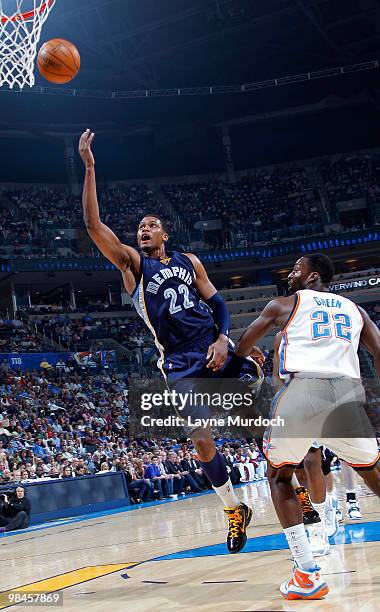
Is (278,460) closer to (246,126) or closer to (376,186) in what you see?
(376,186)

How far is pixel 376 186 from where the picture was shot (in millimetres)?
34625

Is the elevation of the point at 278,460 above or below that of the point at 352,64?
below

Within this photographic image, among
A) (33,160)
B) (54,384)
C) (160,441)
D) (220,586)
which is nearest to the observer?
(220,586)

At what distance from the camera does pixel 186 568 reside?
5.51 m

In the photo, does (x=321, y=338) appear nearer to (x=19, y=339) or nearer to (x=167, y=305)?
(x=167, y=305)

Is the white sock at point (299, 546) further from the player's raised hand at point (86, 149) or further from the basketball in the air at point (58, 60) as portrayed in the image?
the basketball in the air at point (58, 60)

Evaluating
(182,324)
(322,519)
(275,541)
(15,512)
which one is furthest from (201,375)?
(15,512)

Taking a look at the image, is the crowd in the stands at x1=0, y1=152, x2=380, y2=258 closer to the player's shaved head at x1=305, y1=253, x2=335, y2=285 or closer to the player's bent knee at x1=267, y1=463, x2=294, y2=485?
the player's shaved head at x1=305, y1=253, x2=335, y2=285

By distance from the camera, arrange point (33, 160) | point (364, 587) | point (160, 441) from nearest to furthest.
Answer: point (364, 587) → point (160, 441) → point (33, 160)

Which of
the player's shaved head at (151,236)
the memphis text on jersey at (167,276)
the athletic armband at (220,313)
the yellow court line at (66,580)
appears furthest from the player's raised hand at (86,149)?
the yellow court line at (66,580)

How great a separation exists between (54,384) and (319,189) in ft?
61.5

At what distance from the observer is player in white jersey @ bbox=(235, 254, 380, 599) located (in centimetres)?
397

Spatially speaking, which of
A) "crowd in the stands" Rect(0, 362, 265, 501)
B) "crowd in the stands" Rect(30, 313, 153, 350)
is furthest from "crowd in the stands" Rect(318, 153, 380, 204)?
"crowd in the stands" Rect(0, 362, 265, 501)

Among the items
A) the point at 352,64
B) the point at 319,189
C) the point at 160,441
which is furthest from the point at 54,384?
the point at 352,64
